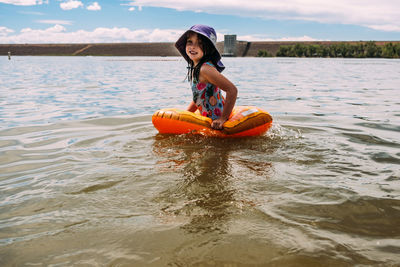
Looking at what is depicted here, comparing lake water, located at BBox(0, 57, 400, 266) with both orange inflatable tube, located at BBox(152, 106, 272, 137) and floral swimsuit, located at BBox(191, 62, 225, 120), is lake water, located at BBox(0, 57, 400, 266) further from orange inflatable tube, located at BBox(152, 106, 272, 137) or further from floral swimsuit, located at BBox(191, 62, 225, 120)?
floral swimsuit, located at BBox(191, 62, 225, 120)

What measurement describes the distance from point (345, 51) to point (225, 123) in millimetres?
103641

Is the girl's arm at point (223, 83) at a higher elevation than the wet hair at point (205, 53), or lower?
lower

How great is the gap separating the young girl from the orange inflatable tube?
11 centimetres

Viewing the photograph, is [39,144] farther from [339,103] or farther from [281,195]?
[339,103]

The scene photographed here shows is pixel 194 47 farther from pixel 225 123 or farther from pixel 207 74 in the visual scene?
pixel 225 123

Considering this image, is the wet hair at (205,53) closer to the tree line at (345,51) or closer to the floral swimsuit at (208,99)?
the floral swimsuit at (208,99)

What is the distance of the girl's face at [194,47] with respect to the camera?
167 inches

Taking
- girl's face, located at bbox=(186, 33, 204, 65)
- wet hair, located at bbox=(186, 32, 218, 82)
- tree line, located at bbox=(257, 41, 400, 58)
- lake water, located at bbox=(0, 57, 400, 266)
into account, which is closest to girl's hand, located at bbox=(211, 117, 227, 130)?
lake water, located at bbox=(0, 57, 400, 266)

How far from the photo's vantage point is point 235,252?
179cm

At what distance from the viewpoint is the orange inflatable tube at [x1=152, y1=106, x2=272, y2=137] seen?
442 cm

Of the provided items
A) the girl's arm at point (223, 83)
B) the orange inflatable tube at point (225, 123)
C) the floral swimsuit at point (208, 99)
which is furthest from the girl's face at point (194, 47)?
the orange inflatable tube at point (225, 123)

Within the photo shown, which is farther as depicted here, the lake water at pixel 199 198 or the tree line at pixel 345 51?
the tree line at pixel 345 51

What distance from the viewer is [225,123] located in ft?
14.4

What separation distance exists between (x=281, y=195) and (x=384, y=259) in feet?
3.01
